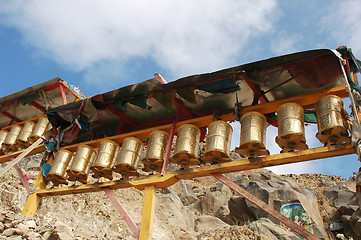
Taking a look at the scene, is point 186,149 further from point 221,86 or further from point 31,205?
point 31,205

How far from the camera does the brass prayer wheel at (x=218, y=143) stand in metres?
5.47

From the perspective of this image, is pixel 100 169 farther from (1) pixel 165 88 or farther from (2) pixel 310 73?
(2) pixel 310 73

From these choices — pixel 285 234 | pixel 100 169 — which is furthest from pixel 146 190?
pixel 285 234

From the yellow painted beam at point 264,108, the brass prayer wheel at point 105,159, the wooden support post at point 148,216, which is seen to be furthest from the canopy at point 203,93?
the wooden support post at point 148,216

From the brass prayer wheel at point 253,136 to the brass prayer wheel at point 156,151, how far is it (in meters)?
1.43

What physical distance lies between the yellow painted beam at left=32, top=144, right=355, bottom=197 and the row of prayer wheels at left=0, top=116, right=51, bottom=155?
2512 millimetres

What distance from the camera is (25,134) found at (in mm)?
8805

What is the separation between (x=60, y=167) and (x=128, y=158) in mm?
1682

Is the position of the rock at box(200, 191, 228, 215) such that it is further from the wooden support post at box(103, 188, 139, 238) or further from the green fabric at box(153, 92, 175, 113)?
the green fabric at box(153, 92, 175, 113)

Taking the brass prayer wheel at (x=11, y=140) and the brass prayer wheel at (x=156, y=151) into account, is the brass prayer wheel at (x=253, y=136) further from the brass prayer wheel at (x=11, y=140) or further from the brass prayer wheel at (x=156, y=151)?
the brass prayer wheel at (x=11, y=140)

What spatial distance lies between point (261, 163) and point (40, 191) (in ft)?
14.4

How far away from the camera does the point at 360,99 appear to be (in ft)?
15.8

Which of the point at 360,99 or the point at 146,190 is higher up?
the point at 360,99

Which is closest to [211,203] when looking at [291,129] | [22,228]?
[22,228]
